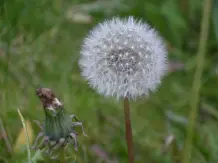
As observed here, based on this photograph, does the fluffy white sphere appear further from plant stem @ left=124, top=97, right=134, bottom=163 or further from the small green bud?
the small green bud

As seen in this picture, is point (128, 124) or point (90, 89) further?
point (90, 89)

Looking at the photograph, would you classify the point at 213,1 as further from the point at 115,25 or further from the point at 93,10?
the point at 115,25

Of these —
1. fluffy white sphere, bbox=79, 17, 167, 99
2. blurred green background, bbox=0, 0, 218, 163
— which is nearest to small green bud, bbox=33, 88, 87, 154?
fluffy white sphere, bbox=79, 17, 167, 99

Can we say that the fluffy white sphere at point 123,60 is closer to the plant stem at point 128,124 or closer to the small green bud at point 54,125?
the plant stem at point 128,124

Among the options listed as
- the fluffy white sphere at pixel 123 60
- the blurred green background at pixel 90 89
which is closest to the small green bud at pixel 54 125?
the fluffy white sphere at pixel 123 60

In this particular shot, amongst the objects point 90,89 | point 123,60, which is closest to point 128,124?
point 123,60

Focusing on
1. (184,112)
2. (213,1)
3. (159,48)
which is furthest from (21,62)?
(159,48)

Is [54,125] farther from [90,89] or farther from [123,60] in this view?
[90,89]
